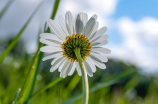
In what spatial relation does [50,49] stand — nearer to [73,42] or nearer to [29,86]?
[73,42]

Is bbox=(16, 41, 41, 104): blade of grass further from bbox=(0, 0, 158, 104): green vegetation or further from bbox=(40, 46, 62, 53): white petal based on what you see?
bbox=(40, 46, 62, 53): white petal

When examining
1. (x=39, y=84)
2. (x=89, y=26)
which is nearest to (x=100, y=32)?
(x=89, y=26)

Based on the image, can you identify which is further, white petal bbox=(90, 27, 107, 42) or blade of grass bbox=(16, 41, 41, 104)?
Result: blade of grass bbox=(16, 41, 41, 104)

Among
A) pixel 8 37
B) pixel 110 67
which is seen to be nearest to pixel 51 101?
pixel 110 67

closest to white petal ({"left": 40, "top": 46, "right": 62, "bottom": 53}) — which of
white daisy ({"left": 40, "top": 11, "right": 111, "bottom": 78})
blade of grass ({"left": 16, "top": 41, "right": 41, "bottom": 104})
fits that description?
white daisy ({"left": 40, "top": 11, "right": 111, "bottom": 78})

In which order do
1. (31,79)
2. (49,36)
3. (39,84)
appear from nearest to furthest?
(49,36) → (31,79) → (39,84)

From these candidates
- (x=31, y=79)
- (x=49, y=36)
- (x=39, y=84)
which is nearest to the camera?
(x=49, y=36)

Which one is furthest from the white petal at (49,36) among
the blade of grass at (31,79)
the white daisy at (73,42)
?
the blade of grass at (31,79)

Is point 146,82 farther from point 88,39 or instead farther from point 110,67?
point 88,39

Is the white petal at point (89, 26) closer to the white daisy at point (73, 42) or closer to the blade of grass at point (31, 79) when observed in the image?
the white daisy at point (73, 42)
